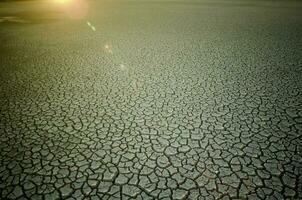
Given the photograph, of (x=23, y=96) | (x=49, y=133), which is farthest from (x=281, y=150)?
(x=23, y=96)

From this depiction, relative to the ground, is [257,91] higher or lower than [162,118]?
higher

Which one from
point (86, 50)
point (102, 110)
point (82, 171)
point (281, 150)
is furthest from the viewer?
point (86, 50)

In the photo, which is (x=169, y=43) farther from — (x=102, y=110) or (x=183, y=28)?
(x=102, y=110)

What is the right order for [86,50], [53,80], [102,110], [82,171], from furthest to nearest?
[86,50] → [53,80] → [102,110] → [82,171]

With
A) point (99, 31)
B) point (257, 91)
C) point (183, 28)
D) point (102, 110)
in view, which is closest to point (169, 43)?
point (183, 28)

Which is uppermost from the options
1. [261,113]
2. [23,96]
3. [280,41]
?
[280,41]

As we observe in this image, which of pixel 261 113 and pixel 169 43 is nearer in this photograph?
pixel 261 113
